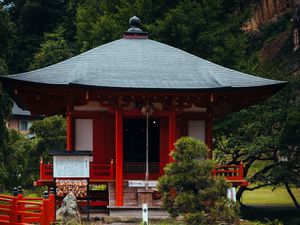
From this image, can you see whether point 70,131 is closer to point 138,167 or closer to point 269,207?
point 138,167

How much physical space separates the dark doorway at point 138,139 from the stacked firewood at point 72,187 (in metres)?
3.23

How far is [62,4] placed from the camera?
220 ft

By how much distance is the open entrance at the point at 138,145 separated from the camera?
21781mm

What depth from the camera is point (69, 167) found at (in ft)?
62.0

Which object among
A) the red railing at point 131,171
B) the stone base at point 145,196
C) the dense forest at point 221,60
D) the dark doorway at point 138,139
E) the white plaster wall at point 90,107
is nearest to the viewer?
the stone base at point 145,196

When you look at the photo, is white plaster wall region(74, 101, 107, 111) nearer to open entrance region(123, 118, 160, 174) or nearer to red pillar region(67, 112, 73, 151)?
red pillar region(67, 112, 73, 151)

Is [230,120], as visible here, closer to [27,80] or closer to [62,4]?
[27,80]

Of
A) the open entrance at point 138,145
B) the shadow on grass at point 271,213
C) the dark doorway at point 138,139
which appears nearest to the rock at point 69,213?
the open entrance at point 138,145

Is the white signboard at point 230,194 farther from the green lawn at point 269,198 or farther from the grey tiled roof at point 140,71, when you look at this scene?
the green lawn at point 269,198

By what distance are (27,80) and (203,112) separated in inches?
253

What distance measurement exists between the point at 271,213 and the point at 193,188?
1756 cm

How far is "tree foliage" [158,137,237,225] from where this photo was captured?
15.7m

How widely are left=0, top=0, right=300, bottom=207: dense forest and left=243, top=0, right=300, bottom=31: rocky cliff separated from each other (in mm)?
190

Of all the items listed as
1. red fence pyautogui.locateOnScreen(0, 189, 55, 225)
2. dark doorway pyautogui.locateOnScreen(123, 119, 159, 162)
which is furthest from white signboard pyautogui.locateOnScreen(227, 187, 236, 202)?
red fence pyautogui.locateOnScreen(0, 189, 55, 225)
